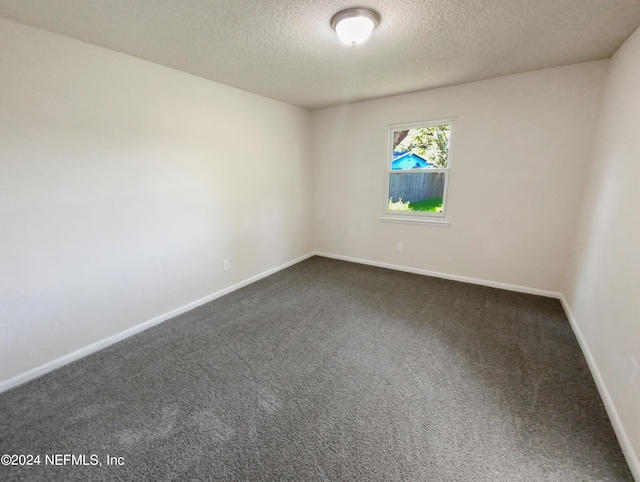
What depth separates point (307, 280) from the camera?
366cm

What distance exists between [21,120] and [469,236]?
4235 millimetres

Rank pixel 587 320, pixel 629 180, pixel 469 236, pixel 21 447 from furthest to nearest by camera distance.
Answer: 1. pixel 469 236
2. pixel 587 320
3. pixel 629 180
4. pixel 21 447

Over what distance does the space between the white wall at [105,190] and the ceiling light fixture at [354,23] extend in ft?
5.46

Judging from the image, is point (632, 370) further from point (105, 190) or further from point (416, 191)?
point (105, 190)

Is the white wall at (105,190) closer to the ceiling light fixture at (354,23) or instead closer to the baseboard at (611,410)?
the ceiling light fixture at (354,23)

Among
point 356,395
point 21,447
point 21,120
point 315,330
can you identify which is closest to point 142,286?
point 21,447

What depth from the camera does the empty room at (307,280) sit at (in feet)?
4.77

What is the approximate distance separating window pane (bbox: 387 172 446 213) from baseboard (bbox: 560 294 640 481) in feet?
6.33

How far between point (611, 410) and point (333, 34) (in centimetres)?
298

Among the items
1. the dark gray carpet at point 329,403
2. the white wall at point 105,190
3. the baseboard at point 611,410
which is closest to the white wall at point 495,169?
the dark gray carpet at point 329,403

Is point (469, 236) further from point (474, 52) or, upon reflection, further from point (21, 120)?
point (21, 120)

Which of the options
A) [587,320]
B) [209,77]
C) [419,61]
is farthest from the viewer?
[209,77]

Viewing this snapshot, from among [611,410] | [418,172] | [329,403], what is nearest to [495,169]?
[418,172]

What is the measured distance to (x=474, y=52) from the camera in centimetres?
227
